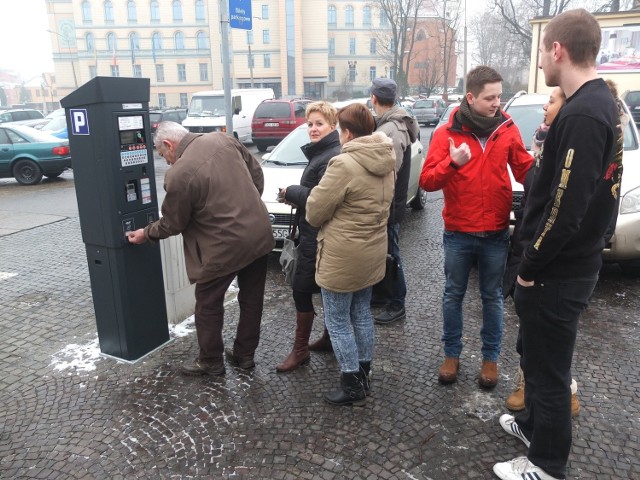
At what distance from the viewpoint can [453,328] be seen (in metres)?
3.49

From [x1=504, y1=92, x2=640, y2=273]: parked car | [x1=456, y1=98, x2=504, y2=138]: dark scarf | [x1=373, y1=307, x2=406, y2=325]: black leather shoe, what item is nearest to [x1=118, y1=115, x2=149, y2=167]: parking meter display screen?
[x1=456, y1=98, x2=504, y2=138]: dark scarf

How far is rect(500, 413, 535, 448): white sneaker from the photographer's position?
2.86 m

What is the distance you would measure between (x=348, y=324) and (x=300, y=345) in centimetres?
66

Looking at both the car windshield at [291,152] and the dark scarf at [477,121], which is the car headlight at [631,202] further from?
the car windshield at [291,152]

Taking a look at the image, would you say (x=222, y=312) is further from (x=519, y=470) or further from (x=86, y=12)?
(x=86, y=12)

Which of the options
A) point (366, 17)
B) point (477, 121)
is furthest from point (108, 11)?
point (477, 121)

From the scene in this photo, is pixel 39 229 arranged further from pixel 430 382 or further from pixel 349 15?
pixel 349 15

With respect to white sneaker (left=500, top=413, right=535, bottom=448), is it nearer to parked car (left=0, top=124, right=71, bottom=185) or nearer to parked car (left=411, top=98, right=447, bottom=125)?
parked car (left=0, top=124, right=71, bottom=185)

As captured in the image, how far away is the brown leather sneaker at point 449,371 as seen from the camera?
11.5 ft

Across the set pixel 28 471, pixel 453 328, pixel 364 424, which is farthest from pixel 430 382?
pixel 28 471

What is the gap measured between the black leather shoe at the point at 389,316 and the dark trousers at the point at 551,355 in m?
1.97

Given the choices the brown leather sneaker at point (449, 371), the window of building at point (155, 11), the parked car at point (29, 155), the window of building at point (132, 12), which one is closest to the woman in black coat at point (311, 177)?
the brown leather sneaker at point (449, 371)

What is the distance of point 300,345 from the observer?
377 centimetres

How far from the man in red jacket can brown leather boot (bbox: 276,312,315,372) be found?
1019mm
